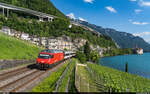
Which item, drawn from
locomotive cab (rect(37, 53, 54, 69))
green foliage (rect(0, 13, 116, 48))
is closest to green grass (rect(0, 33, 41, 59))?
locomotive cab (rect(37, 53, 54, 69))

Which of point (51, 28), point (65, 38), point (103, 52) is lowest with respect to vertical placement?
point (103, 52)

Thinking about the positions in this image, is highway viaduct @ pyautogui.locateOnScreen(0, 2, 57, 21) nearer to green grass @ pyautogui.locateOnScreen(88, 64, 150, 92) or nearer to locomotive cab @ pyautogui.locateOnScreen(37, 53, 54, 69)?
locomotive cab @ pyautogui.locateOnScreen(37, 53, 54, 69)

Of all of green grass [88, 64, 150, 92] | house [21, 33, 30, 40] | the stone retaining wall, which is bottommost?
green grass [88, 64, 150, 92]

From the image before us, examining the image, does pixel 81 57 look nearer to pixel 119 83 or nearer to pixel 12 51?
pixel 119 83

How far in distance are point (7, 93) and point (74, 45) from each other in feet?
392

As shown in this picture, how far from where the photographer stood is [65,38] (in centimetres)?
11912

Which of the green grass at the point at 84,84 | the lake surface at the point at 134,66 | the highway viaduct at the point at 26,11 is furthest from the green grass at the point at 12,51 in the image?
the lake surface at the point at 134,66

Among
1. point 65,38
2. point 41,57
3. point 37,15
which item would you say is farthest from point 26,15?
point 41,57

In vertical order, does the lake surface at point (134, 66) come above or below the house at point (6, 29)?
below

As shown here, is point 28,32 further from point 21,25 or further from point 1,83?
point 1,83

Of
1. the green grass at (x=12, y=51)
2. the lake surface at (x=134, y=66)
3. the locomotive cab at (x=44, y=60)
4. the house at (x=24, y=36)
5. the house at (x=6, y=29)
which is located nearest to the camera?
the locomotive cab at (x=44, y=60)

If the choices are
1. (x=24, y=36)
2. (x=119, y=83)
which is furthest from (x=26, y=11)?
(x=119, y=83)

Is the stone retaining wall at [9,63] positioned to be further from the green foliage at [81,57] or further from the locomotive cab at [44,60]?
the green foliage at [81,57]

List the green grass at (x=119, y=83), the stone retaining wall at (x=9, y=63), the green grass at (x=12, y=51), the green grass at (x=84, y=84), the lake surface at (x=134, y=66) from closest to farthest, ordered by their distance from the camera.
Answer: the green grass at (x=84, y=84) → the green grass at (x=119, y=83) → the stone retaining wall at (x=9, y=63) → the green grass at (x=12, y=51) → the lake surface at (x=134, y=66)
